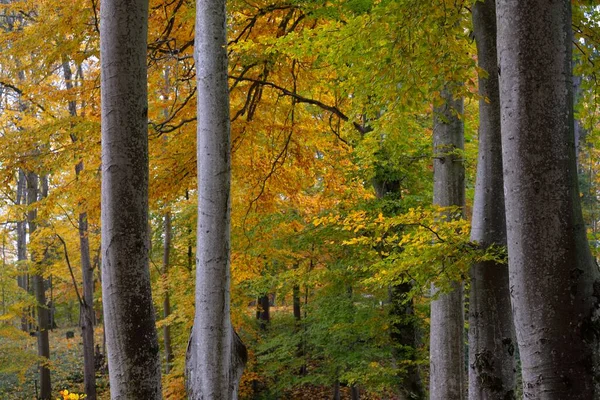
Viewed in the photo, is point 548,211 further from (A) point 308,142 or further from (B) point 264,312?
(B) point 264,312

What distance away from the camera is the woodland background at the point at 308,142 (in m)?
3.86

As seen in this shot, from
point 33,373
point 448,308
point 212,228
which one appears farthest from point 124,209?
point 33,373

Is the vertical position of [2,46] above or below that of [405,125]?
above

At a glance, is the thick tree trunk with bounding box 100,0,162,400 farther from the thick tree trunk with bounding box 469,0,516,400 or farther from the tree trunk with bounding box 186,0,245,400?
the thick tree trunk with bounding box 469,0,516,400

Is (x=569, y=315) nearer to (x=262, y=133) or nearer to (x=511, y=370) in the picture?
(x=511, y=370)

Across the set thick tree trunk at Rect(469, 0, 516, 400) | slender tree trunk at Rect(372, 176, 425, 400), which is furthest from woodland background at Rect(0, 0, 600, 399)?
thick tree trunk at Rect(469, 0, 516, 400)

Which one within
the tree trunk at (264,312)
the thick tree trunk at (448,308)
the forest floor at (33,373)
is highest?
the thick tree trunk at (448,308)

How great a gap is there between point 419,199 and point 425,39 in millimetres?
4448

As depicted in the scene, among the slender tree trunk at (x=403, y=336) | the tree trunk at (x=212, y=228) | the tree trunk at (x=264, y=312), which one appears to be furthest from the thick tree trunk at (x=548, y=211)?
the tree trunk at (x=264, y=312)

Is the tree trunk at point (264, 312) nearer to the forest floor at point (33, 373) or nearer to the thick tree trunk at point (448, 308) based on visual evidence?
the forest floor at point (33, 373)

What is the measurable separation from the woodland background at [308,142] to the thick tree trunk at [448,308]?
333 mm

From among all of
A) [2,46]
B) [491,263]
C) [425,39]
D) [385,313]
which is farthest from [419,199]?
[2,46]

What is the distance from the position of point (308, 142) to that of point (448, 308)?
2.89 m

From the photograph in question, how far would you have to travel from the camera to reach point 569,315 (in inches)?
74.5
